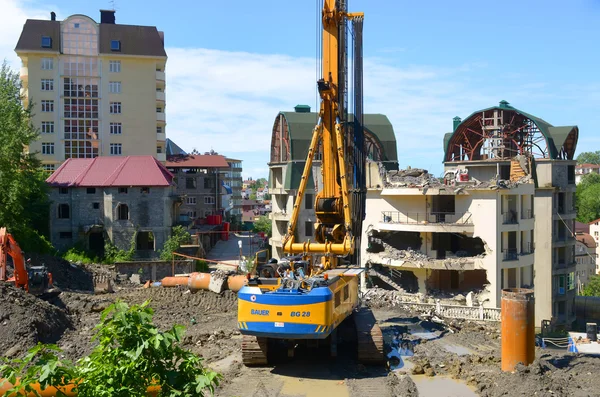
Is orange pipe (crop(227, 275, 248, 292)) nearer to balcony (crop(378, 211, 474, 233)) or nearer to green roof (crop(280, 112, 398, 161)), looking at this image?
balcony (crop(378, 211, 474, 233))

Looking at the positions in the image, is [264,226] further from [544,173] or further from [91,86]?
[544,173]

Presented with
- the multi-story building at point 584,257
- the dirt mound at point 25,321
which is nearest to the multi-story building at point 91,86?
the dirt mound at point 25,321

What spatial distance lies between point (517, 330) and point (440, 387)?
8.34ft

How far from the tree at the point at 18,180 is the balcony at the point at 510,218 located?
2614cm

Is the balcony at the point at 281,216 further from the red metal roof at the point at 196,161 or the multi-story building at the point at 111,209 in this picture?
the red metal roof at the point at 196,161

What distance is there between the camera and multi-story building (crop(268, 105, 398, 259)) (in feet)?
158

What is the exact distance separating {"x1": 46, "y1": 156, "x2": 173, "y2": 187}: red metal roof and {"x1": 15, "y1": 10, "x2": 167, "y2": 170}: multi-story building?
9.19 metres

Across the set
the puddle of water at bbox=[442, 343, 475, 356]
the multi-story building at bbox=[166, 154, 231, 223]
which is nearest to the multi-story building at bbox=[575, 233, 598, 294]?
the multi-story building at bbox=[166, 154, 231, 223]

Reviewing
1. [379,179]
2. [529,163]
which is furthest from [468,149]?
[379,179]

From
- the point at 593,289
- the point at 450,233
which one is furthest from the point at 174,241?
the point at 593,289

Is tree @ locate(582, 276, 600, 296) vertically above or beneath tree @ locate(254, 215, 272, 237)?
beneath

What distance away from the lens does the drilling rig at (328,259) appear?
55.6ft

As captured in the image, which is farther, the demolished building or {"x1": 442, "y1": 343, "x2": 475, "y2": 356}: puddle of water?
the demolished building

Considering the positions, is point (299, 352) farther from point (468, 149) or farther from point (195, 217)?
point (195, 217)
